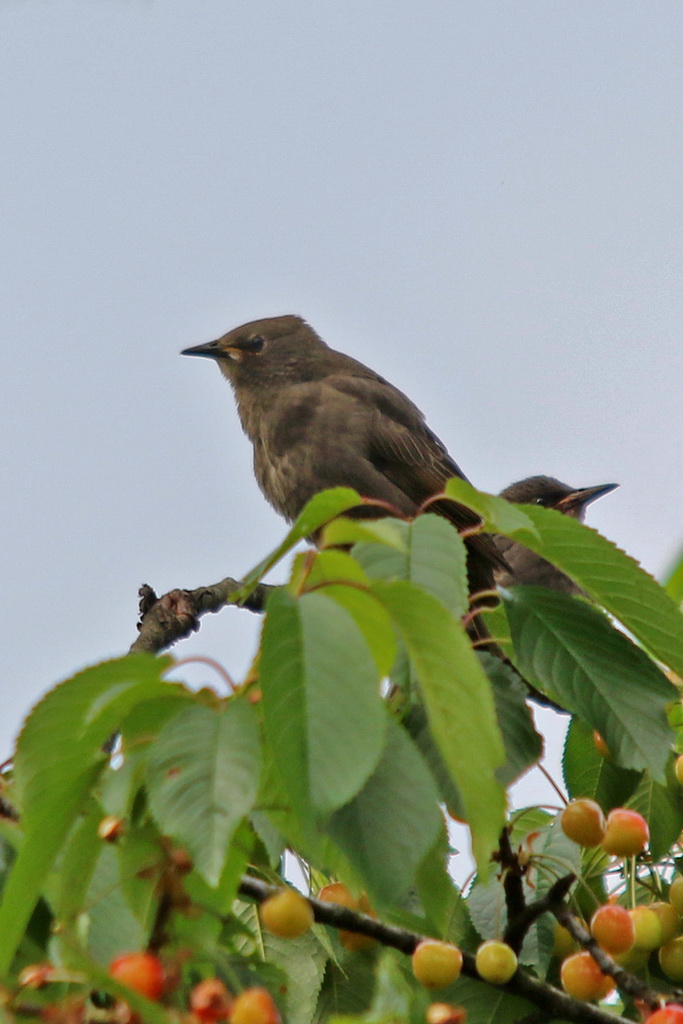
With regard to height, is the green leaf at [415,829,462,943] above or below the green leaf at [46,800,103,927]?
below

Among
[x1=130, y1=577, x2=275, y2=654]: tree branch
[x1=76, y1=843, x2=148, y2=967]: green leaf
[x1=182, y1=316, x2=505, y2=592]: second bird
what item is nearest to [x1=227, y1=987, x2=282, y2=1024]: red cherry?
[x1=76, y1=843, x2=148, y2=967]: green leaf

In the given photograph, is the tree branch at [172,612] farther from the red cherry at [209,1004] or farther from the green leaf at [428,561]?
the red cherry at [209,1004]

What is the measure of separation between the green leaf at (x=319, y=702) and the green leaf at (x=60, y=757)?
20 cm

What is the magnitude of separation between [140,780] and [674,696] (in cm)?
73

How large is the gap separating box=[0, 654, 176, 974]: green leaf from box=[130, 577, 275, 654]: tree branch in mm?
1762

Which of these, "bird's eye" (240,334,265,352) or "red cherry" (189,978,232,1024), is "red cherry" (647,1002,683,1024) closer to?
"red cherry" (189,978,232,1024)

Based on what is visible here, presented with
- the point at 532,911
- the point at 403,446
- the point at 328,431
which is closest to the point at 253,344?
the point at 328,431

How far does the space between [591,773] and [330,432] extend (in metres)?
3.97

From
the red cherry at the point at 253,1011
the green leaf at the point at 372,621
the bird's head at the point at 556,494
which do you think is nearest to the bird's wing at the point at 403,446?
the bird's head at the point at 556,494

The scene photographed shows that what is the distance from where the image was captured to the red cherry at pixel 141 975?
4.10 ft

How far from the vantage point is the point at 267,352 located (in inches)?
266

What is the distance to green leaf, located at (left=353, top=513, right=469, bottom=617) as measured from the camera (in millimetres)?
1677

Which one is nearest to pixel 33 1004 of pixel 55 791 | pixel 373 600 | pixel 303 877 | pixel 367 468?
pixel 55 791

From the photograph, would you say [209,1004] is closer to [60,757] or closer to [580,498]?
[60,757]
